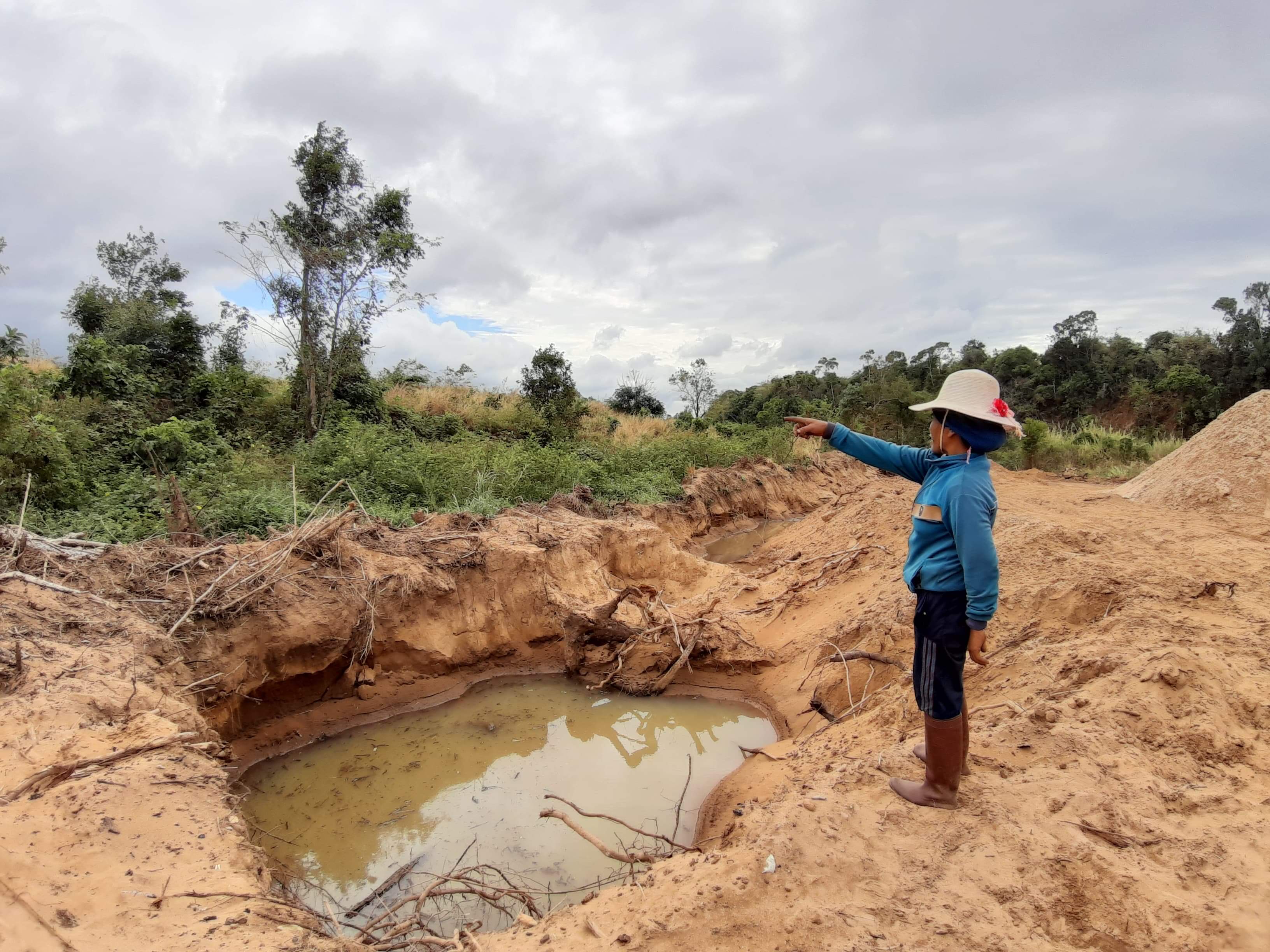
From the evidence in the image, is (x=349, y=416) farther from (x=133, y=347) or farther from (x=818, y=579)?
(x=818, y=579)

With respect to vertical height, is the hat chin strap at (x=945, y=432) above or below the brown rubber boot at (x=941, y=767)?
above

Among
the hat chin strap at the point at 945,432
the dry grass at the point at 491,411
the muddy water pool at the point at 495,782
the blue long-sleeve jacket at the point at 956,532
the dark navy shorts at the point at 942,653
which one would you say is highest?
the dry grass at the point at 491,411

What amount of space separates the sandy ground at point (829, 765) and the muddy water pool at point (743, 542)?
5161 millimetres

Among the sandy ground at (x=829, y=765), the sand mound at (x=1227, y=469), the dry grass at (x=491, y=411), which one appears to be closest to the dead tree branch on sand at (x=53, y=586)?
the sandy ground at (x=829, y=765)

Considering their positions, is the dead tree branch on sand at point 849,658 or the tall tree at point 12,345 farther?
the tall tree at point 12,345

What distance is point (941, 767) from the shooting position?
98.7 inches

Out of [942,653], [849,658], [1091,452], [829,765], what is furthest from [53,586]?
[1091,452]

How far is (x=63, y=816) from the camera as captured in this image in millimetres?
2477

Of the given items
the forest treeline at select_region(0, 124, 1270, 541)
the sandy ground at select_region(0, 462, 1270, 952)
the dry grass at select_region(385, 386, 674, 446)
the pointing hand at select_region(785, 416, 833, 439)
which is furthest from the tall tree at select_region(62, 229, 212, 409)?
the pointing hand at select_region(785, 416, 833, 439)

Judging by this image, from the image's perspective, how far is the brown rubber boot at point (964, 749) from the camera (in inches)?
99.2

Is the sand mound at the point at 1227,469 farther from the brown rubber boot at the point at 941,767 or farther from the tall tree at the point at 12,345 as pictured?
the tall tree at the point at 12,345

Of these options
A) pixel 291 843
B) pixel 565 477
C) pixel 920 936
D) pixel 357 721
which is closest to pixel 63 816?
pixel 291 843

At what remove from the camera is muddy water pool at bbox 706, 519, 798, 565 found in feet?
36.8

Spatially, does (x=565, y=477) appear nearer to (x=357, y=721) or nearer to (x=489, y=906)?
(x=357, y=721)
